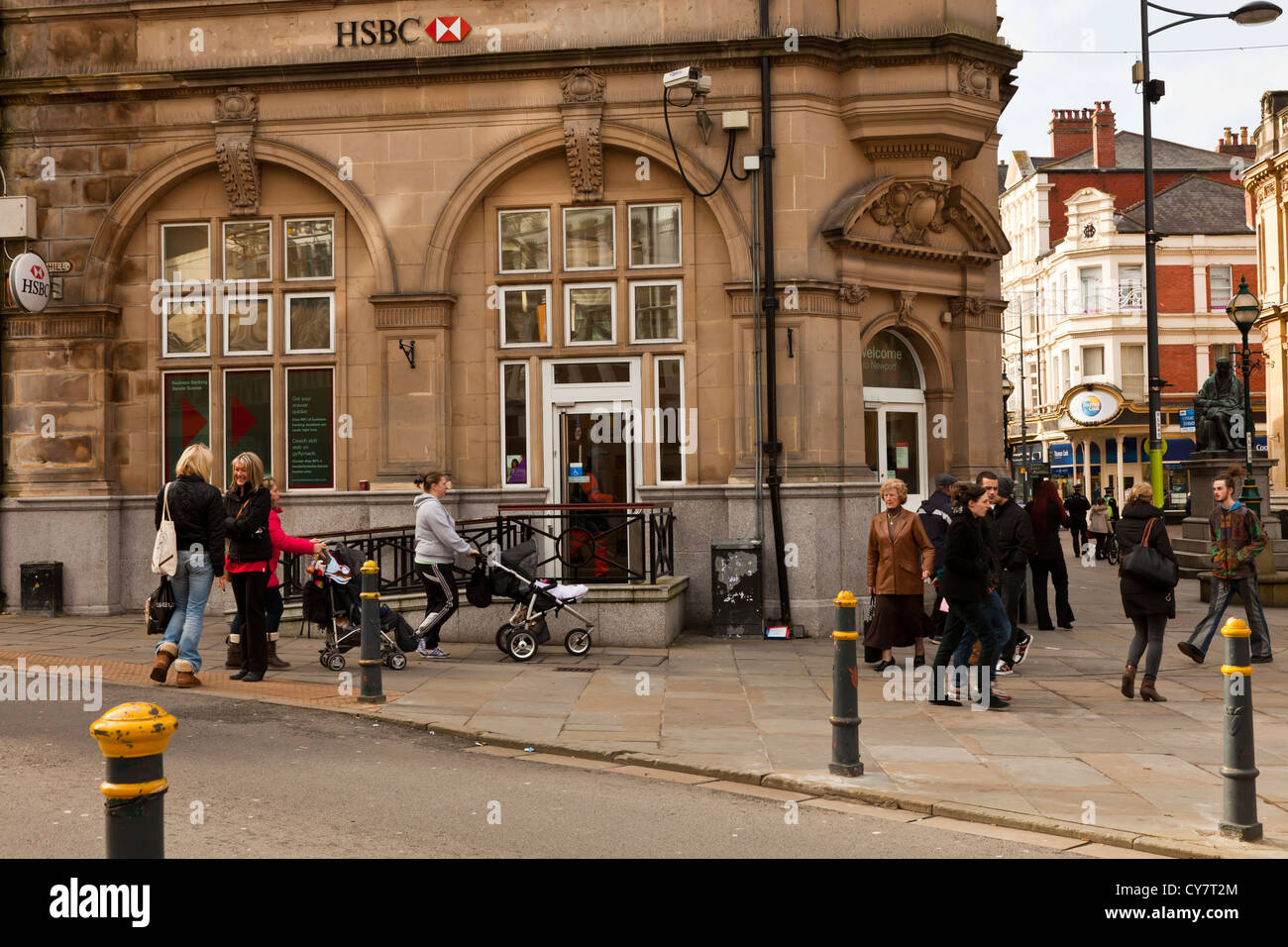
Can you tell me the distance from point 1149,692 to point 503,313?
29.5 feet

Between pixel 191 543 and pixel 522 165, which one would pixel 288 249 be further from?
pixel 191 543

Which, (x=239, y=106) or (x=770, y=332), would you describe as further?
(x=239, y=106)

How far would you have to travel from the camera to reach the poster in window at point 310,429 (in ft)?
53.8

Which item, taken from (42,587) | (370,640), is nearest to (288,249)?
(42,587)

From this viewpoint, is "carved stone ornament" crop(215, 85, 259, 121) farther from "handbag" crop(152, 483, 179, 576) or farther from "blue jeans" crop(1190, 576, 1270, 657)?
"blue jeans" crop(1190, 576, 1270, 657)

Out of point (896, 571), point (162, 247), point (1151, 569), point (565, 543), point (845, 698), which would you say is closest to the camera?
point (845, 698)

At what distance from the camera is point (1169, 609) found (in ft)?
35.6

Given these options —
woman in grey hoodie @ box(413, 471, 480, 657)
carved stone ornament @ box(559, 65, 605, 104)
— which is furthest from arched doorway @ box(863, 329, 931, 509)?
woman in grey hoodie @ box(413, 471, 480, 657)

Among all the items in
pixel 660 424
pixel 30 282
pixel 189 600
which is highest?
pixel 30 282

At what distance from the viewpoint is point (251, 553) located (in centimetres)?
1138

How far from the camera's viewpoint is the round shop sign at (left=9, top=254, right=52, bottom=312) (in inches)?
626

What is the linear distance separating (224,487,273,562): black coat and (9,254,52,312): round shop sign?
21.3ft

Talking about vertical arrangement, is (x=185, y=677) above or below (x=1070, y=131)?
below

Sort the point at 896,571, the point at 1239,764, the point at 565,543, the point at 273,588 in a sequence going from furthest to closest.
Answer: the point at 565,543 → the point at 273,588 → the point at 896,571 → the point at 1239,764
